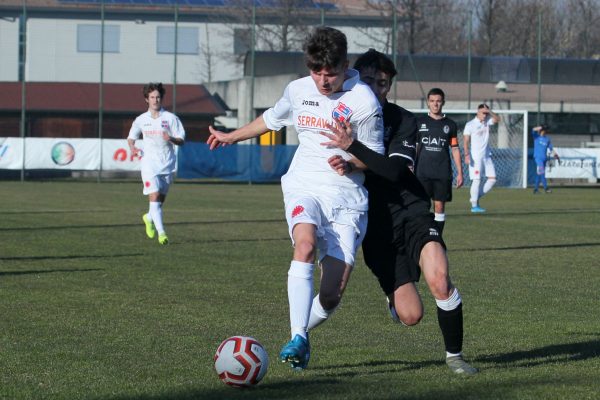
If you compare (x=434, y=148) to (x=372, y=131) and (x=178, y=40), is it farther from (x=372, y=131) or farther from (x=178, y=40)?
(x=178, y=40)

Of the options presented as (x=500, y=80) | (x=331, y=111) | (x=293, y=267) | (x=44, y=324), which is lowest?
(x=44, y=324)

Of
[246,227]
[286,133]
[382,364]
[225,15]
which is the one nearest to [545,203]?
[246,227]

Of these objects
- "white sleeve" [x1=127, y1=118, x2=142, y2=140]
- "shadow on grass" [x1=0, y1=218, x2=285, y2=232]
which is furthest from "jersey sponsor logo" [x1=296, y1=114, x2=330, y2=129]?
"shadow on grass" [x1=0, y1=218, x2=285, y2=232]

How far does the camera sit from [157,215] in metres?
15.2

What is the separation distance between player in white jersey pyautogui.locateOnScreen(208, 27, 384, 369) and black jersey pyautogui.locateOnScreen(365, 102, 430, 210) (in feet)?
0.45

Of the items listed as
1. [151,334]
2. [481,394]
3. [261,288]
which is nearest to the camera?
[481,394]

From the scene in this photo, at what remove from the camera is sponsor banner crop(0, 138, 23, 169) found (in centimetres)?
3809

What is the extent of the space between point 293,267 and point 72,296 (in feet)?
13.5

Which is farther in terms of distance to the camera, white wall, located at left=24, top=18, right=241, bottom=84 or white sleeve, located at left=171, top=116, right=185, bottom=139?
white wall, located at left=24, top=18, right=241, bottom=84

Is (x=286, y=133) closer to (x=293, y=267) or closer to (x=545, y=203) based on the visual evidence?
(x=545, y=203)

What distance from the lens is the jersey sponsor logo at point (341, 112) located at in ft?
20.2

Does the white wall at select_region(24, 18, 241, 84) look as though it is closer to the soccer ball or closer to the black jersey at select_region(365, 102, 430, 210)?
the black jersey at select_region(365, 102, 430, 210)

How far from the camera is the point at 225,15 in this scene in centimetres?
6184

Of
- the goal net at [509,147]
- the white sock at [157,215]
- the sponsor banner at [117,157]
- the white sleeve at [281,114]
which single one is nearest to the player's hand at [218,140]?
the white sleeve at [281,114]
